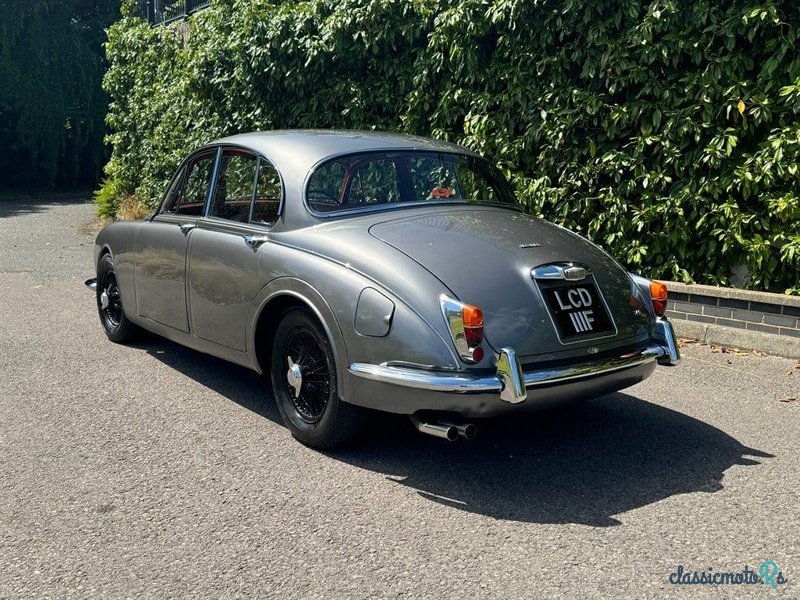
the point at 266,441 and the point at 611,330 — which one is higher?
the point at 611,330

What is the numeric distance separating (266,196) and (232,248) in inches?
14.4

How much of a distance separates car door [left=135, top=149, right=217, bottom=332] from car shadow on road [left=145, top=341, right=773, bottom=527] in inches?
33.5

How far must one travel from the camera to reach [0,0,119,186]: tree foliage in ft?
88.9

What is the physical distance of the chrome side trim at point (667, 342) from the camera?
187 inches

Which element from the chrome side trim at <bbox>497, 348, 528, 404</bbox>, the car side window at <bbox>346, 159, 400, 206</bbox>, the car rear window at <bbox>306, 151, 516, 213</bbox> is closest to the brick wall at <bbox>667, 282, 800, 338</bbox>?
the car rear window at <bbox>306, 151, 516, 213</bbox>

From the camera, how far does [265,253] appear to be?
16.4 ft

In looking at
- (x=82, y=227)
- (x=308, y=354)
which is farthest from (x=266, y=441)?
(x=82, y=227)

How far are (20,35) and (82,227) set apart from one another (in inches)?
487

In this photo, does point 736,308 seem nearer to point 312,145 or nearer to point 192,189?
point 312,145

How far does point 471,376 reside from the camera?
4.05 m

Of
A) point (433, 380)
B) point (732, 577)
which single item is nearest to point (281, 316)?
point (433, 380)

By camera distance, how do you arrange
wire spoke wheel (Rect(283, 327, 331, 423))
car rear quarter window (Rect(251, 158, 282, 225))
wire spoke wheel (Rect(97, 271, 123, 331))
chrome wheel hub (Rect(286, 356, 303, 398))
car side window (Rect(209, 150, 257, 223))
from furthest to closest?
wire spoke wheel (Rect(97, 271, 123, 331)) < car side window (Rect(209, 150, 257, 223)) < car rear quarter window (Rect(251, 158, 282, 225)) < chrome wheel hub (Rect(286, 356, 303, 398)) < wire spoke wheel (Rect(283, 327, 331, 423))

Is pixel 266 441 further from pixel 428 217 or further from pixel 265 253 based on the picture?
pixel 428 217

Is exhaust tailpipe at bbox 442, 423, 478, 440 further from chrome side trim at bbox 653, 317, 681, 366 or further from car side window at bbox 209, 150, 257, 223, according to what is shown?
car side window at bbox 209, 150, 257, 223
